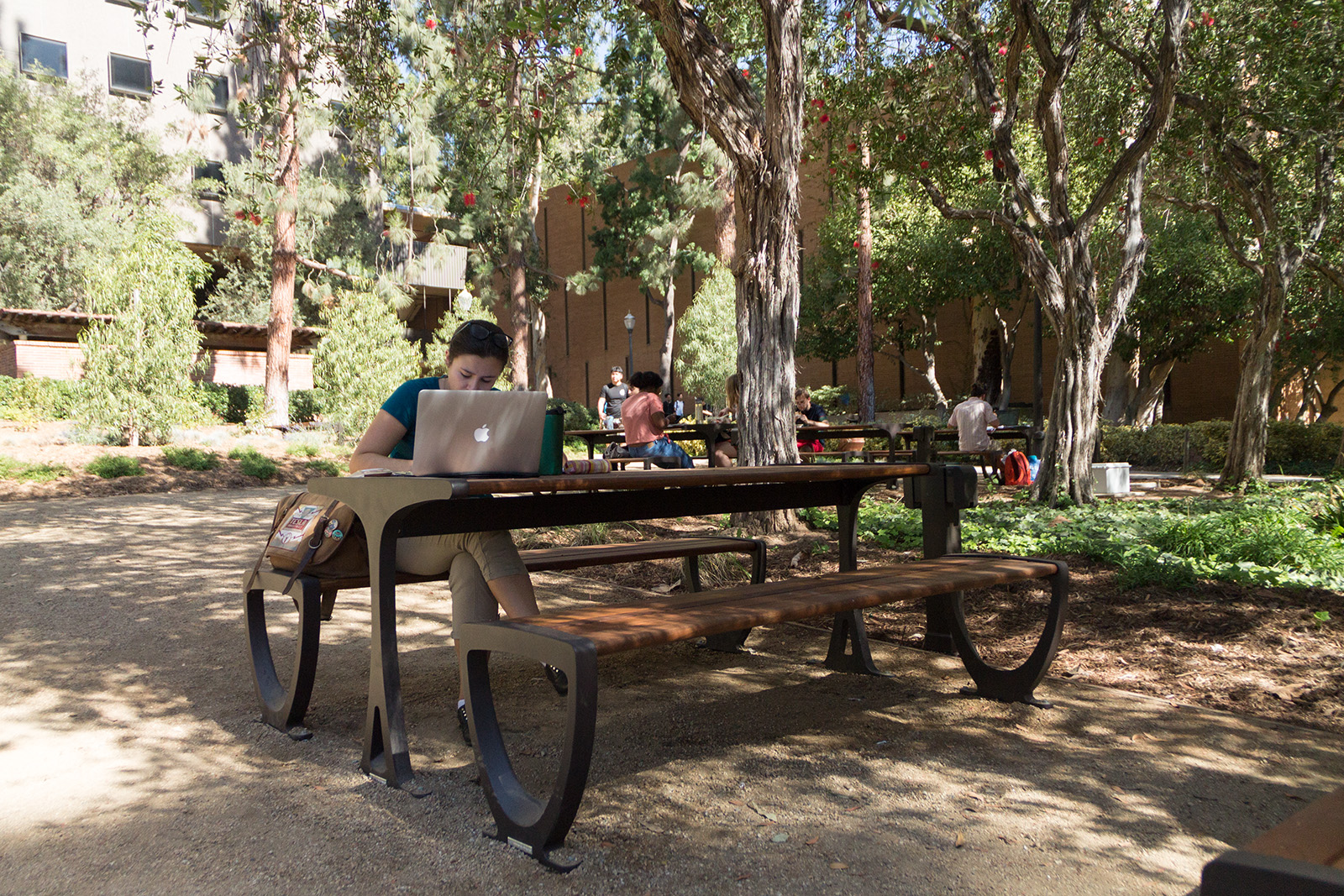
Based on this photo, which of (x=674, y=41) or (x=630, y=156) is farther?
(x=630, y=156)

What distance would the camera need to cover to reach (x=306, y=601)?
3.16 metres

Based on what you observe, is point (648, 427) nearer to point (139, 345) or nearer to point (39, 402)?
point (139, 345)

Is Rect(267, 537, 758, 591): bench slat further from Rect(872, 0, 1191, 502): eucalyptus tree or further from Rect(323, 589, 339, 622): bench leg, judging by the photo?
Rect(872, 0, 1191, 502): eucalyptus tree

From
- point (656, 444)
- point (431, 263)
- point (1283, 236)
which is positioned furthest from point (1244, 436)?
point (431, 263)

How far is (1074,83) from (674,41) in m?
6.51

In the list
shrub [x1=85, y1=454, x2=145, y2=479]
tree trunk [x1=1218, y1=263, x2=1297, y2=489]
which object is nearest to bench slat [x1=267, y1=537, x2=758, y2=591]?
tree trunk [x1=1218, y1=263, x2=1297, y2=489]

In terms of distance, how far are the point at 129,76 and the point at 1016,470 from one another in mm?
29879

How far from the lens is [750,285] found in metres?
7.61

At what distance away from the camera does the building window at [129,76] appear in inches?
1139

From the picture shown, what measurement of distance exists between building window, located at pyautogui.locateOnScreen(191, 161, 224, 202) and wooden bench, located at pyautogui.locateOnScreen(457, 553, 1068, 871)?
30.1 metres

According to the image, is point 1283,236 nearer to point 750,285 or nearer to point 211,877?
point 750,285

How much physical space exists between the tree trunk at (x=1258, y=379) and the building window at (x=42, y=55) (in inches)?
1179

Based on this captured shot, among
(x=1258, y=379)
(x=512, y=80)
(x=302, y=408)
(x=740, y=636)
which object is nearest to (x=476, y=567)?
(x=740, y=636)

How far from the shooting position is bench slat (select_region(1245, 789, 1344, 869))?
1141mm
